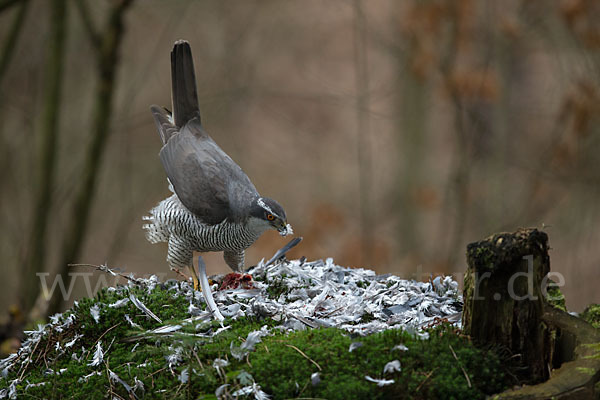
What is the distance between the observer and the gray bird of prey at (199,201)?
407 cm

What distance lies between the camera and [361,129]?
912cm

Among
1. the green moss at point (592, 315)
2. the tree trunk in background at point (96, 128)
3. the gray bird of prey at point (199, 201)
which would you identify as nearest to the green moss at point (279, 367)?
the green moss at point (592, 315)

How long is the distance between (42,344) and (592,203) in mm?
7701

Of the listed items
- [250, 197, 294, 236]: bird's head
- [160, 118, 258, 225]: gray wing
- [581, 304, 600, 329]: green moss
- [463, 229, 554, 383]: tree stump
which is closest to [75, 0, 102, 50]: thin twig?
[160, 118, 258, 225]: gray wing

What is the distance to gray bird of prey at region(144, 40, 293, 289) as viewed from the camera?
13.4ft

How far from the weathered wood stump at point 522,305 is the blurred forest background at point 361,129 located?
4.43 metres

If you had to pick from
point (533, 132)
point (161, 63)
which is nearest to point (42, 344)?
point (161, 63)

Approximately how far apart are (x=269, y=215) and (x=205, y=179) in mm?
605

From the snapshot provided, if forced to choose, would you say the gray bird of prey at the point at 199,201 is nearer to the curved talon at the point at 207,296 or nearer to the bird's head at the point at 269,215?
the bird's head at the point at 269,215

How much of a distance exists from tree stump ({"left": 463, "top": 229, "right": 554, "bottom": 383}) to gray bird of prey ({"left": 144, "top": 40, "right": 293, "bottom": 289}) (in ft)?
6.16

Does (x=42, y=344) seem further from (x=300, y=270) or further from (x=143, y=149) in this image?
(x=143, y=149)

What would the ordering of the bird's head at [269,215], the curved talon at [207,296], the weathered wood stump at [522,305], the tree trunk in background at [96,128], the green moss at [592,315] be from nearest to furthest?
the weathered wood stump at [522,305]
the green moss at [592,315]
the curved talon at [207,296]
the bird's head at [269,215]
the tree trunk in background at [96,128]

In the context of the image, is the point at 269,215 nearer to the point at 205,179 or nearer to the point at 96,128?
the point at 205,179

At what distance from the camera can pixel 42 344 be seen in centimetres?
309
